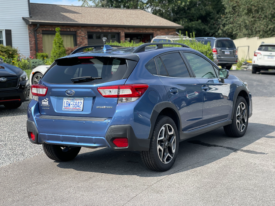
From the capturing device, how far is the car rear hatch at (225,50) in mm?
23219

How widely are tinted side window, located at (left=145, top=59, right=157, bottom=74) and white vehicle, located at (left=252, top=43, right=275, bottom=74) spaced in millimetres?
17925

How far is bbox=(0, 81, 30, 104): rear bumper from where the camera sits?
9.62 meters

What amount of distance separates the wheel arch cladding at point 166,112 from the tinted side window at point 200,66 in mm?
1032

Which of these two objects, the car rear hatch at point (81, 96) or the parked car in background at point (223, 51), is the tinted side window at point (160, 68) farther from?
the parked car in background at point (223, 51)

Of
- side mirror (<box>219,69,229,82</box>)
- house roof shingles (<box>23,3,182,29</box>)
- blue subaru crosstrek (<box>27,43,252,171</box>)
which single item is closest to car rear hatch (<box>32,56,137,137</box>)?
blue subaru crosstrek (<box>27,43,252,171</box>)

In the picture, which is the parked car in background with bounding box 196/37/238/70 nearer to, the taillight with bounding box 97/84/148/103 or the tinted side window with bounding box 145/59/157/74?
the tinted side window with bounding box 145/59/157/74

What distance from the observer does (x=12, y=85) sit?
9805 millimetres

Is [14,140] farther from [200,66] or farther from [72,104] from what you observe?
[200,66]

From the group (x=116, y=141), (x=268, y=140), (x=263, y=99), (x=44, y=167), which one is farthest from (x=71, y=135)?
(x=263, y=99)

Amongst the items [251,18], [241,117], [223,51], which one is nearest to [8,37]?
[223,51]

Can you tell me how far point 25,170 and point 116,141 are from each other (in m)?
1.61

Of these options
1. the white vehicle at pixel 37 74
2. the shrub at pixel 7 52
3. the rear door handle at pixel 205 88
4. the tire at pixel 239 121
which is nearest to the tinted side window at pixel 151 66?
the rear door handle at pixel 205 88

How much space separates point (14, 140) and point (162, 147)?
135 inches

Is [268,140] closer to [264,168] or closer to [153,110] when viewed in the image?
[264,168]
